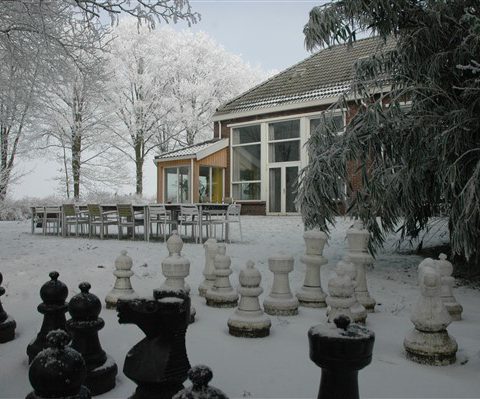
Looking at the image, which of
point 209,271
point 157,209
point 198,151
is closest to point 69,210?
point 157,209

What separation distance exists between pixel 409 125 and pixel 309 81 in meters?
13.1

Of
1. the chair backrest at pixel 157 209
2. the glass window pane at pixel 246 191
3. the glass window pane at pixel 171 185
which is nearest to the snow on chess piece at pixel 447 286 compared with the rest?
the chair backrest at pixel 157 209

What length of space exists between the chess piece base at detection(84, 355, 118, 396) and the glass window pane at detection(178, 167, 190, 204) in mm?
16637

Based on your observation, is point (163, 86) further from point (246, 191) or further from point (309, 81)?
point (309, 81)

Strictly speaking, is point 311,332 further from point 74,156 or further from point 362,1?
point 74,156

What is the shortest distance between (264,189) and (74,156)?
12.0 meters

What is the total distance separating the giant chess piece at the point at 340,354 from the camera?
1354 millimetres

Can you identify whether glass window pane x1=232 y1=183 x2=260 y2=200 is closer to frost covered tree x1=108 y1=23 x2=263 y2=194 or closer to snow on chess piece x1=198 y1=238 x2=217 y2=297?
frost covered tree x1=108 y1=23 x2=263 y2=194

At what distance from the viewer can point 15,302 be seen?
3.90m

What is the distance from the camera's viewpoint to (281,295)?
Result: 132 inches

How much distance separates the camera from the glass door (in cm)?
1764

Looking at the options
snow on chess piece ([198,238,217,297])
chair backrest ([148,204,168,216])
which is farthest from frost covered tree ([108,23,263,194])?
snow on chess piece ([198,238,217,297])

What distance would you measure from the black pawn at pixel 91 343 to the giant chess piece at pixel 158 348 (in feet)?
1.66

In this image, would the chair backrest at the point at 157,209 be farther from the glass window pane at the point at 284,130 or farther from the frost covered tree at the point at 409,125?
the glass window pane at the point at 284,130
